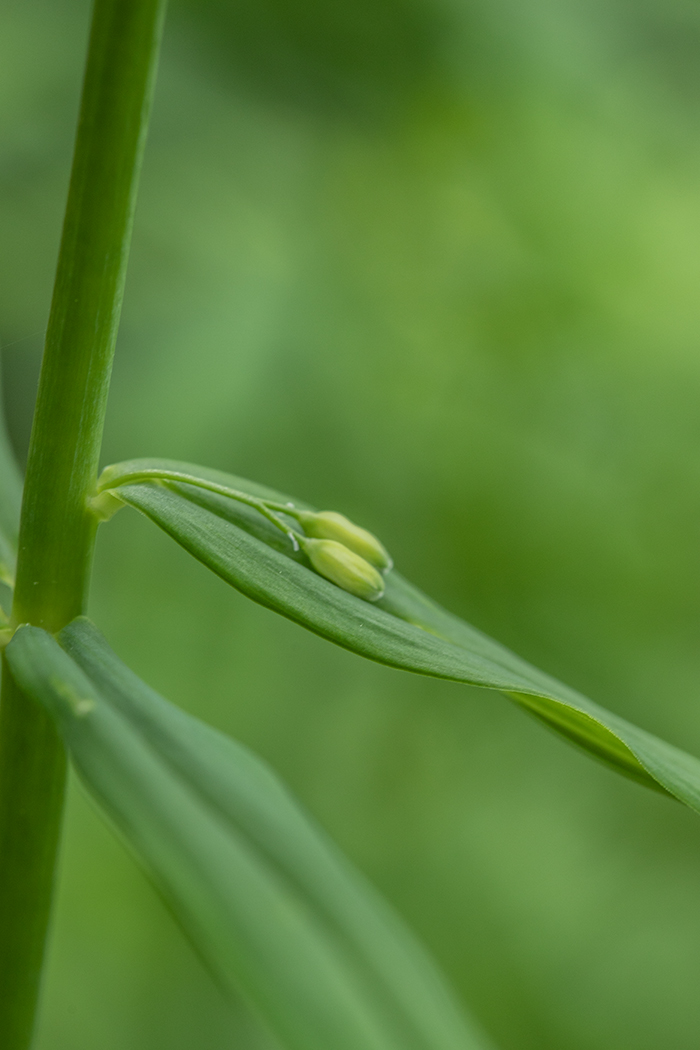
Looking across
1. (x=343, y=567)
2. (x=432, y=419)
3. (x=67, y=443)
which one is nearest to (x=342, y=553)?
(x=343, y=567)

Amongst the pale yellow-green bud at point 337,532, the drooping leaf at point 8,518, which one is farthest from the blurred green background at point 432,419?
the pale yellow-green bud at point 337,532

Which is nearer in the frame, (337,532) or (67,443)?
(67,443)

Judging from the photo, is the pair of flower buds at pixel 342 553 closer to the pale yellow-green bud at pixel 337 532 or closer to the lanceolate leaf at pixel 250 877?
the pale yellow-green bud at pixel 337 532

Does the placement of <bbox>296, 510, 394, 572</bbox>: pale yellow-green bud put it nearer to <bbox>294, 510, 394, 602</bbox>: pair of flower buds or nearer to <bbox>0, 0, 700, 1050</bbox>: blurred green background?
<bbox>294, 510, 394, 602</bbox>: pair of flower buds

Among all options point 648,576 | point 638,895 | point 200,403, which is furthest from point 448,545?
point 638,895

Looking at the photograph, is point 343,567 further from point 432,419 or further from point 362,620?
point 432,419

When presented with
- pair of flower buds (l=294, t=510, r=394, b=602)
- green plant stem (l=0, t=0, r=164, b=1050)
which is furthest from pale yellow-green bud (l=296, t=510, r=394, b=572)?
green plant stem (l=0, t=0, r=164, b=1050)
